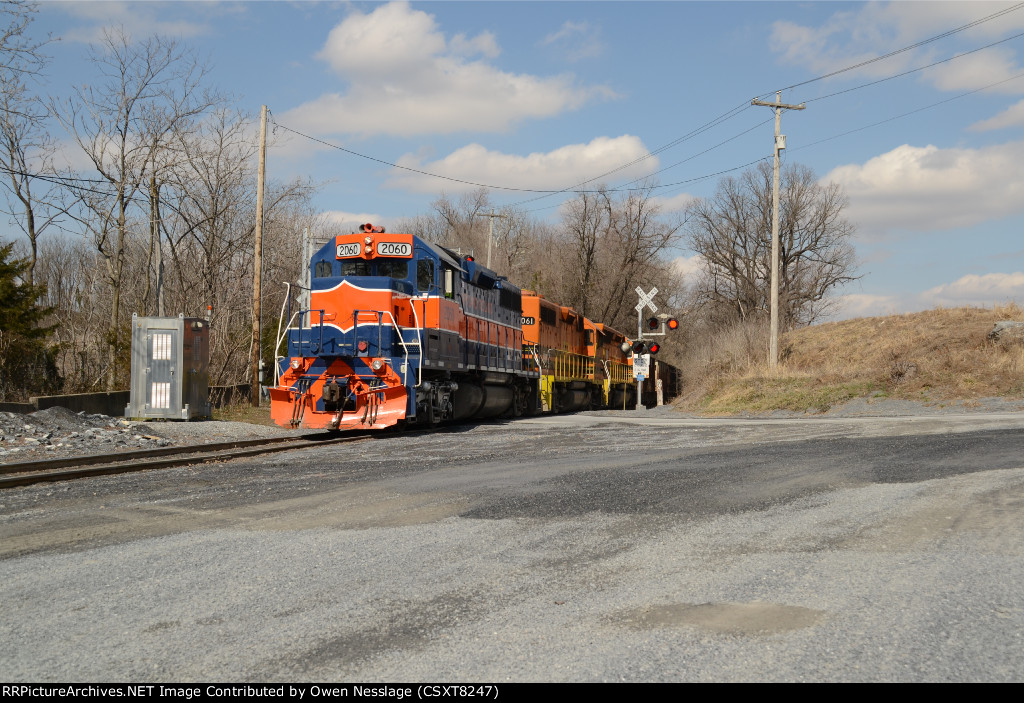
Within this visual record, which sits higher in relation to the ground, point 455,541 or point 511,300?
point 511,300

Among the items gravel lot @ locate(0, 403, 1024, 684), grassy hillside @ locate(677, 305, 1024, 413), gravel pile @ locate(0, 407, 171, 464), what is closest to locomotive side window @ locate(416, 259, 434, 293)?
gravel pile @ locate(0, 407, 171, 464)

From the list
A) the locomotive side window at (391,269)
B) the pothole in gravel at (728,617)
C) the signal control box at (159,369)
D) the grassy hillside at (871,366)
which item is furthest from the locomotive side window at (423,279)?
the pothole in gravel at (728,617)

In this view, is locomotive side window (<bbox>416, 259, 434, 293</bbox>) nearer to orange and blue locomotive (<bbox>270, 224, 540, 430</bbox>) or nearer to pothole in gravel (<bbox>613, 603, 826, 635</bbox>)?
orange and blue locomotive (<bbox>270, 224, 540, 430</bbox>)

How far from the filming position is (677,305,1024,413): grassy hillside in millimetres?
21312

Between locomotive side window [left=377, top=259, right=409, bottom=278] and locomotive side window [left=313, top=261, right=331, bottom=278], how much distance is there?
3.68ft

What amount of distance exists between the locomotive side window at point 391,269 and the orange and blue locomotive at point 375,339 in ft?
0.07

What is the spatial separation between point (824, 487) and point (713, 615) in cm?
457

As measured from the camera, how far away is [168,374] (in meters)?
17.5

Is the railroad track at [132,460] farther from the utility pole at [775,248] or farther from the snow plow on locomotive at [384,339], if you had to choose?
the utility pole at [775,248]

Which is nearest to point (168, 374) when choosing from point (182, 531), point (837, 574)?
point (182, 531)

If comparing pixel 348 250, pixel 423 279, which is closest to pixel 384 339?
pixel 423 279

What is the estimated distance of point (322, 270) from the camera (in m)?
16.9

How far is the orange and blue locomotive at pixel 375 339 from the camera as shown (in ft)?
50.4
